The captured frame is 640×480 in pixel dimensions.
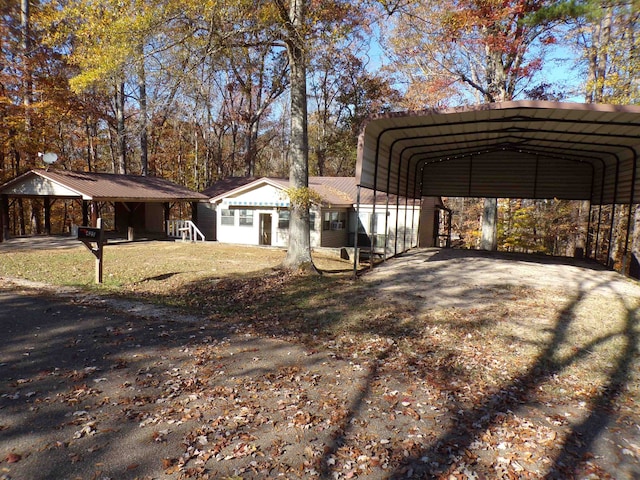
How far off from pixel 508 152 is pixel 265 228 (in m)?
12.7

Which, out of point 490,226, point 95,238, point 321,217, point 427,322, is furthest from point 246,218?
point 427,322

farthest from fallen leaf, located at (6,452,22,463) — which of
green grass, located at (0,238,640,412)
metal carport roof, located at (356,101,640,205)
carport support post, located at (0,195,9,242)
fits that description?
carport support post, located at (0,195,9,242)

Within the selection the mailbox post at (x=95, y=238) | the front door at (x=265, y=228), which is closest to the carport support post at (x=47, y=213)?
the front door at (x=265, y=228)

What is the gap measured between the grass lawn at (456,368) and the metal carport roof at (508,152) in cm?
362

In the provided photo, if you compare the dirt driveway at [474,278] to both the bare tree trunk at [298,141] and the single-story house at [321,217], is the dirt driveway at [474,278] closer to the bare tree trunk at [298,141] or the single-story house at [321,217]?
the bare tree trunk at [298,141]

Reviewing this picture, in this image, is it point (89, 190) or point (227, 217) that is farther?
point (227, 217)

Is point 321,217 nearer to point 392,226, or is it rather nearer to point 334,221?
point 334,221

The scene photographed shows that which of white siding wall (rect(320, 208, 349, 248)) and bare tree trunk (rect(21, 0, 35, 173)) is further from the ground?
bare tree trunk (rect(21, 0, 35, 173))

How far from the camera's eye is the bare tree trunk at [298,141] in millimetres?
10453

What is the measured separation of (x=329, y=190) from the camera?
22.2 metres

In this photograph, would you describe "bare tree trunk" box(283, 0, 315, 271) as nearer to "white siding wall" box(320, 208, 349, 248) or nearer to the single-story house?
the single-story house

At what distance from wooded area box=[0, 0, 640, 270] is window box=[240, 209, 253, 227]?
173 inches

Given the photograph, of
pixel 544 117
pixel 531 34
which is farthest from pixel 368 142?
pixel 531 34

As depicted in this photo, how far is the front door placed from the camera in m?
21.5
